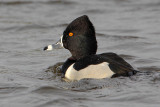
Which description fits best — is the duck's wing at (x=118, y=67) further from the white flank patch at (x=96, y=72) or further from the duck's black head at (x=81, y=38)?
the duck's black head at (x=81, y=38)

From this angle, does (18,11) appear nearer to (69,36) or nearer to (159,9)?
(159,9)

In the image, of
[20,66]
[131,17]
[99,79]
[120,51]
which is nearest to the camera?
[99,79]

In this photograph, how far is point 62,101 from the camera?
7.04 m

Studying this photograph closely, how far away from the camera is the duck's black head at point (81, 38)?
8567 mm

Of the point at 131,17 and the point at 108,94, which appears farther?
the point at 131,17

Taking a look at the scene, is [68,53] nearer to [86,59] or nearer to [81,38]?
[81,38]

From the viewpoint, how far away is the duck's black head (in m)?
8.57

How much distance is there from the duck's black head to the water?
0.64m

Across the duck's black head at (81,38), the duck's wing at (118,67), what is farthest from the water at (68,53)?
the duck's black head at (81,38)

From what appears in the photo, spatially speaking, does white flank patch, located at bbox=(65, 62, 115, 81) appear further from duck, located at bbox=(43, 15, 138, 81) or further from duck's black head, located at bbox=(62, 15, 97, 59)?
duck's black head, located at bbox=(62, 15, 97, 59)

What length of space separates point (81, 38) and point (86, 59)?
701mm

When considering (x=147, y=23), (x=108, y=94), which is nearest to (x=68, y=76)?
(x=108, y=94)

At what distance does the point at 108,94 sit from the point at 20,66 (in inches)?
114

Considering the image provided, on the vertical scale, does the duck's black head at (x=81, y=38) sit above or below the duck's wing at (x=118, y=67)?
above
